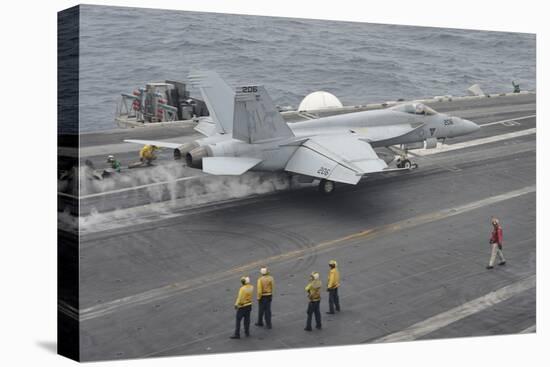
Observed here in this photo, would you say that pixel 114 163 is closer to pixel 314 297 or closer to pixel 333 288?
pixel 333 288

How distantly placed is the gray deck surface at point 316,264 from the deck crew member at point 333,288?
0.34 m

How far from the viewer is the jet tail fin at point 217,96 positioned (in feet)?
104

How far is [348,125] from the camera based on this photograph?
3562 cm

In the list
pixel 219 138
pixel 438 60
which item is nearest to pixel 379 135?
pixel 438 60

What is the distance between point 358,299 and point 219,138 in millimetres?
9430

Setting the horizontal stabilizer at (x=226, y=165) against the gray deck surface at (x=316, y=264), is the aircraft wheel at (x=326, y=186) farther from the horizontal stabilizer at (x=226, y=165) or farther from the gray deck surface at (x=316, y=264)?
the horizontal stabilizer at (x=226, y=165)

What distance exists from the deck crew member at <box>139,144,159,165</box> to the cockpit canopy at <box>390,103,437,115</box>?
37.8 feet

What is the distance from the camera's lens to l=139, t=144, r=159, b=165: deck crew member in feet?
116

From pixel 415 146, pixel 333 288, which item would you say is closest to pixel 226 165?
pixel 333 288

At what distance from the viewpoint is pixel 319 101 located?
122ft

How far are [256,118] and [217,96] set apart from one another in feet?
7.25

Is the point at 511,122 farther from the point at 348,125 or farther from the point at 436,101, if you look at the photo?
the point at 348,125

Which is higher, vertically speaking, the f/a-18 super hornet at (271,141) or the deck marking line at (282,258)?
the f/a-18 super hornet at (271,141)

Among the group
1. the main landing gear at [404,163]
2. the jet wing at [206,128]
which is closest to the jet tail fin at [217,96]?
the jet wing at [206,128]
